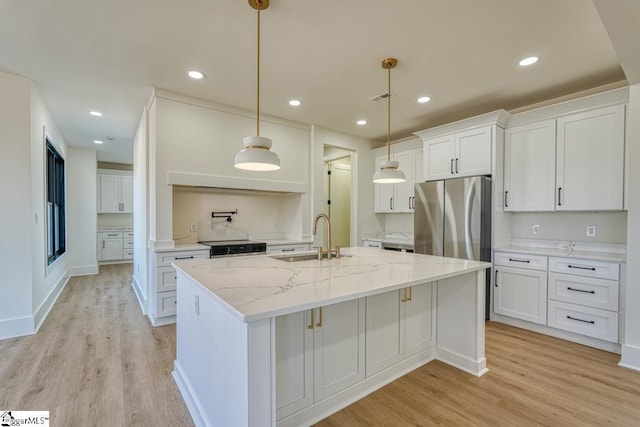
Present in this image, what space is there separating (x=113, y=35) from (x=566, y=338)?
502 cm

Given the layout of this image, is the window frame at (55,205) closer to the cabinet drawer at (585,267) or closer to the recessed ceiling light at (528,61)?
the recessed ceiling light at (528,61)

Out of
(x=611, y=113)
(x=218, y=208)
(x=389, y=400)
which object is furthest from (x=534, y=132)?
(x=218, y=208)

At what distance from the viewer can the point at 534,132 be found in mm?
3482

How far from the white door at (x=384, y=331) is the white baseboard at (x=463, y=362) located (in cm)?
48

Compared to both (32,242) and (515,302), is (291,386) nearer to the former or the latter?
(515,302)

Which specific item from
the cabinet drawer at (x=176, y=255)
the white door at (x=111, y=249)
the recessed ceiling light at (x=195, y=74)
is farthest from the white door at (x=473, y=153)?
the white door at (x=111, y=249)

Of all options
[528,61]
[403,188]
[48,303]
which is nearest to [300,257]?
[528,61]

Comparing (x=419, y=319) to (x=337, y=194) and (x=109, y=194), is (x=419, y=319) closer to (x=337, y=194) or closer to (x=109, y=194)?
(x=337, y=194)

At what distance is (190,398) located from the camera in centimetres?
199

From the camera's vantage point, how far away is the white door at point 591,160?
115 inches

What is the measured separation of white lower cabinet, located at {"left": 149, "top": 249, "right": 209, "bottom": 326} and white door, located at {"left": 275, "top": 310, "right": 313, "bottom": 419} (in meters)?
2.23

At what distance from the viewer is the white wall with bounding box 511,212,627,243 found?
3.15 m

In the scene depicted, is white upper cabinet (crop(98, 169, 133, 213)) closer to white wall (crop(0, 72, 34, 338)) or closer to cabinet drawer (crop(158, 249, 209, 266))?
white wall (crop(0, 72, 34, 338))

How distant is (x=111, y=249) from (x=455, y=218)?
25.7 ft
